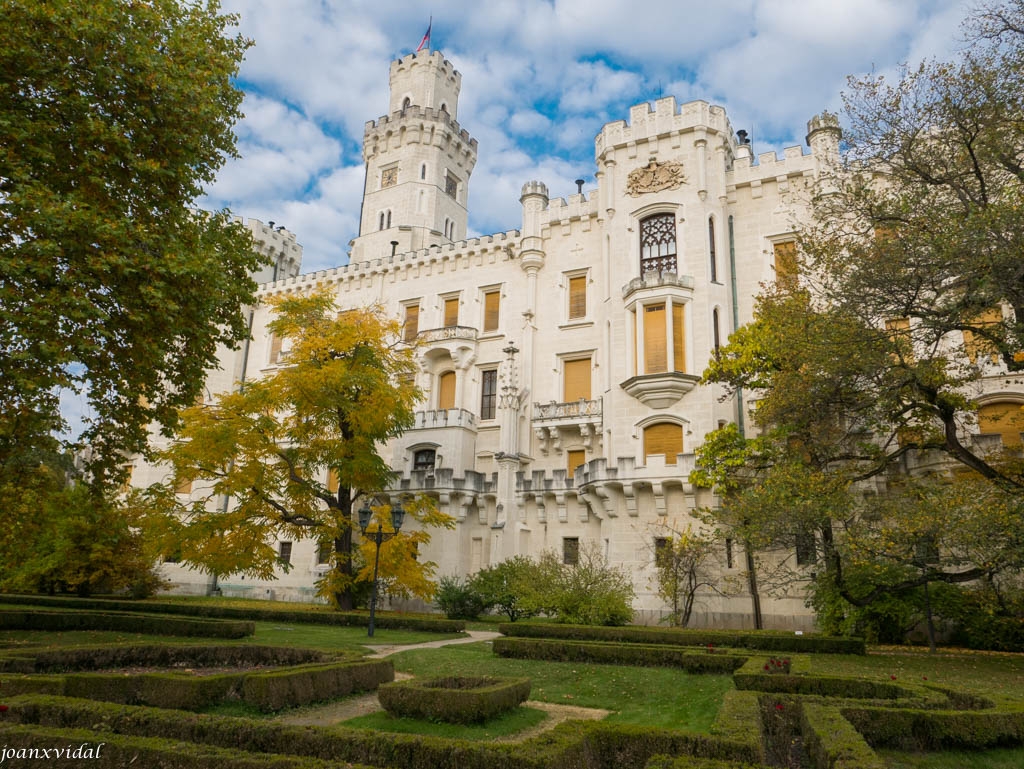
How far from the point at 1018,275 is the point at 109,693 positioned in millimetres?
17503

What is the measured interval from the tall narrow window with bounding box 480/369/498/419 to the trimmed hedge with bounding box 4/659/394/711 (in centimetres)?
2532

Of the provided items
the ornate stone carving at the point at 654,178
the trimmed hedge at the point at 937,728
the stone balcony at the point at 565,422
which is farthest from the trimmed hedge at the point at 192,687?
the ornate stone carving at the point at 654,178

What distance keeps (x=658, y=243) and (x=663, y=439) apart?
359 inches

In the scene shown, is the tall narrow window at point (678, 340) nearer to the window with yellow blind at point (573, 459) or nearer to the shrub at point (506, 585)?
the window with yellow blind at point (573, 459)

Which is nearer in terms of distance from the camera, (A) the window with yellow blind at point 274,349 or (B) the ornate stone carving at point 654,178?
(B) the ornate stone carving at point 654,178

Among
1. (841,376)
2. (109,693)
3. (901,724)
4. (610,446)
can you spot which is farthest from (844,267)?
(109,693)

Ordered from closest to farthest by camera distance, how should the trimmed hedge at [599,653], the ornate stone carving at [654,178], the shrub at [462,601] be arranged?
the trimmed hedge at [599,653]
the shrub at [462,601]
the ornate stone carving at [654,178]

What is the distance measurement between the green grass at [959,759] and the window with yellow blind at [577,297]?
27108 millimetres

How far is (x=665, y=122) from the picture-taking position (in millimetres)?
30547

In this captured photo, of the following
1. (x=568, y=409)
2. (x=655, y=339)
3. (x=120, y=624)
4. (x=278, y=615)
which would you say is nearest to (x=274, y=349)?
(x=568, y=409)

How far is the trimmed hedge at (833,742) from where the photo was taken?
18.4 feet

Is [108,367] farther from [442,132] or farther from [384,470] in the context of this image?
[442,132]

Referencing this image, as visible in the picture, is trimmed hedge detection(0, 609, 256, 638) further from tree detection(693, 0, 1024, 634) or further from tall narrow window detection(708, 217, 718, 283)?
tall narrow window detection(708, 217, 718, 283)

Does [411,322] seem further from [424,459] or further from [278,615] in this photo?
[278,615]
